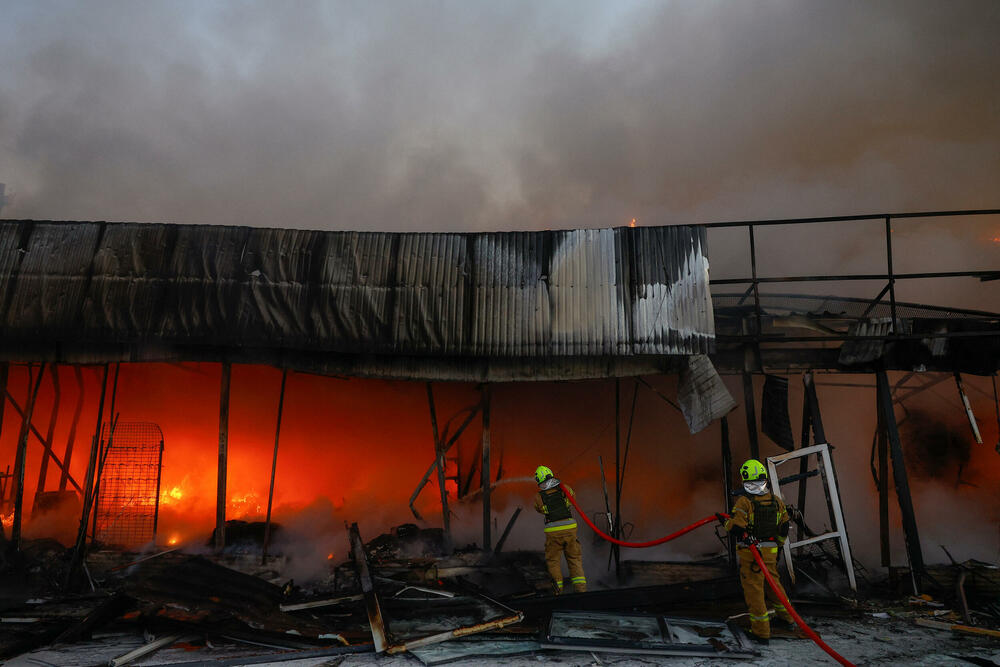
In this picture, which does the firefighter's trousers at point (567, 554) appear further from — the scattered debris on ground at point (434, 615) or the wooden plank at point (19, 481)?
the wooden plank at point (19, 481)

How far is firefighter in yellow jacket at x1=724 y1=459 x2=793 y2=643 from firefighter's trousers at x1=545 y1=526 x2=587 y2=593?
2062 millimetres

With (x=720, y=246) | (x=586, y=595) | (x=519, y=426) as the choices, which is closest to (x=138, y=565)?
(x=586, y=595)

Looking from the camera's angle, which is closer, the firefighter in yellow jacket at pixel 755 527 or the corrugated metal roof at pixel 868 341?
the firefighter in yellow jacket at pixel 755 527

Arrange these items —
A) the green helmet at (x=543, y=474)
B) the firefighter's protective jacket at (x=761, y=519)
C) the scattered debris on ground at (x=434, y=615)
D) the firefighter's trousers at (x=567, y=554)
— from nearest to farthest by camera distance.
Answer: the scattered debris on ground at (x=434, y=615) < the firefighter's protective jacket at (x=761, y=519) < the firefighter's trousers at (x=567, y=554) < the green helmet at (x=543, y=474)

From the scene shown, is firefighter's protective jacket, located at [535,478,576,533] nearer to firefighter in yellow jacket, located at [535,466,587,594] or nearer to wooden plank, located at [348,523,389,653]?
firefighter in yellow jacket, located at [535,466,587,594]

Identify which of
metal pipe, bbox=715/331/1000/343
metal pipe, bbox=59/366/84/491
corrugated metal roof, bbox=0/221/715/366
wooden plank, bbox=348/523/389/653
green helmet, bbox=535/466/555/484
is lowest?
wooden plank, bbox=348/523/389/653

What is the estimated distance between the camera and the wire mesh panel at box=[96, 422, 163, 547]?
1020cm

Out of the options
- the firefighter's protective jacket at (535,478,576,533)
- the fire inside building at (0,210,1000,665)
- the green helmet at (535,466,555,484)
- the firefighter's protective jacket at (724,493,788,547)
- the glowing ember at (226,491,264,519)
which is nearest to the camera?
the firefighter's protective jacket at (724,493,788,547)

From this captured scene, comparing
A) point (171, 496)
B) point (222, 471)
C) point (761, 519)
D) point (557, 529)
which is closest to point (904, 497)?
point (761, 519)

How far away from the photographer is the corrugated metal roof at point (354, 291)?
854 centimetres

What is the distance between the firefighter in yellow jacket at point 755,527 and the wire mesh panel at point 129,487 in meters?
8.89

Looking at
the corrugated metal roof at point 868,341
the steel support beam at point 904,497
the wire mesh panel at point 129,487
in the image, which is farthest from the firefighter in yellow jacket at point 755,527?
the wire mesh panel at point 129,487

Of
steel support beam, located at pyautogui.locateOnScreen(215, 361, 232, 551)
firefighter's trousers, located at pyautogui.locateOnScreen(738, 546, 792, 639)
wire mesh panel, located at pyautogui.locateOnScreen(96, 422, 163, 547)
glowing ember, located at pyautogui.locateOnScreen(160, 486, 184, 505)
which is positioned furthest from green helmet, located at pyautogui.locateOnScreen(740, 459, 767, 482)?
glowing ember, located at pyautogui.locateOnScreen(160, 486, 184, 505)

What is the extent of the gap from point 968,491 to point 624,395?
342 inches
